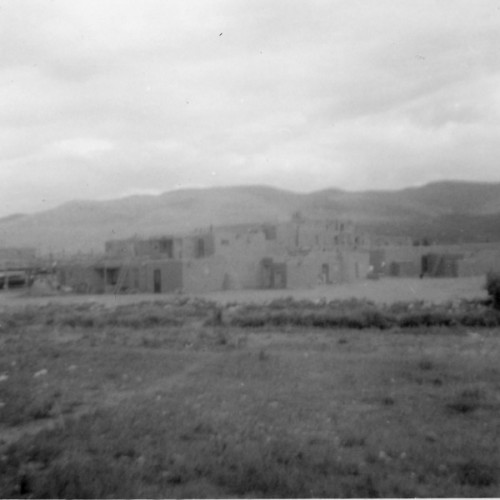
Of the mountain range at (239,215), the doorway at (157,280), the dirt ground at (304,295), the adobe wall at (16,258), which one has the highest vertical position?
the mountain range at (239,215)

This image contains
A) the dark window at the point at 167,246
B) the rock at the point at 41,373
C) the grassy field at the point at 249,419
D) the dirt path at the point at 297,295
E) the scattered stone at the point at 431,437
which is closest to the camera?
the grassy field at the point at 249,419

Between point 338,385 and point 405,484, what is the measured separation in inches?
168

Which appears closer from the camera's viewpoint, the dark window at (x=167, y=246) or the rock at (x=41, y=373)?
the rock at (x=41, y=373)

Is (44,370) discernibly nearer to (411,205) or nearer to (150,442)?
(150,442)

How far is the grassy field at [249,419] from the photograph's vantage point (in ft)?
18.1

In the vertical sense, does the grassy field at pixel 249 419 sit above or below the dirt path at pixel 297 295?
above

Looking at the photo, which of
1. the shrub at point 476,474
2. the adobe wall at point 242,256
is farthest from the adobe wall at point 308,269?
the shrub at point 476,474

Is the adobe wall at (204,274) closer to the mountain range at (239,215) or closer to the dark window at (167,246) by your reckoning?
the dark window at (167,246)

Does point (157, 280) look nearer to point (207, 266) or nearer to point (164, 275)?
point (164, 275)

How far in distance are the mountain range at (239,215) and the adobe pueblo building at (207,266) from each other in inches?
679

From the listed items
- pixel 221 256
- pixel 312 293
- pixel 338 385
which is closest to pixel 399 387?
pixel 338 385

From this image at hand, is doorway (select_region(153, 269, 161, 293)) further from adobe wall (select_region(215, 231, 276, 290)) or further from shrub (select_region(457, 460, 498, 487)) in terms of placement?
shrub (select_region(457, 460, 498, 487))

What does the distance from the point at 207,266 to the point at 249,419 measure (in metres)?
27.6

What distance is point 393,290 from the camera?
33.9 metres
